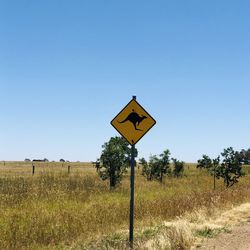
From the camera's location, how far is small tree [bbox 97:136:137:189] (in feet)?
93.8

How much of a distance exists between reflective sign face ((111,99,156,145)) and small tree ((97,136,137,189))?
58.0ft

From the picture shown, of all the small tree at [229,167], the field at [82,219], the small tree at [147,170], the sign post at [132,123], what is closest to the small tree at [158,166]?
the small tree at [147,170]

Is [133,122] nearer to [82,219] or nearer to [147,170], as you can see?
[82,219]

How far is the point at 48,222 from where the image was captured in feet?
43.6

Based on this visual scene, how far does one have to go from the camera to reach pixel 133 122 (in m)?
10.7

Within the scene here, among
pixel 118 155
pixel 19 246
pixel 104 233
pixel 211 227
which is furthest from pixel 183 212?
pixel 118 155

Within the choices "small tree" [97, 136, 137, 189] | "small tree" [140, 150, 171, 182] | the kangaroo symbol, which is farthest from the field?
"small tree" [140, 150, 171, 182]

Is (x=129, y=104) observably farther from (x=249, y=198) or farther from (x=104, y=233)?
(x=249, y=198)

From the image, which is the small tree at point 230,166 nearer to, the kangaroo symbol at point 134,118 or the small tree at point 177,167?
the small tree at point 177,167

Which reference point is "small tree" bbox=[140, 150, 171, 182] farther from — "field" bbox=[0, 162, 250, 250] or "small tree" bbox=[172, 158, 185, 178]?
"field" bbox=[0, 162, 250, 250]

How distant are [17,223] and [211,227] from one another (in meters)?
A: 5.13

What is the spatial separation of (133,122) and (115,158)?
1802 centimetres

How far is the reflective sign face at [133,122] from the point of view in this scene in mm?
10719

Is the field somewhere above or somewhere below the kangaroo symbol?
below
